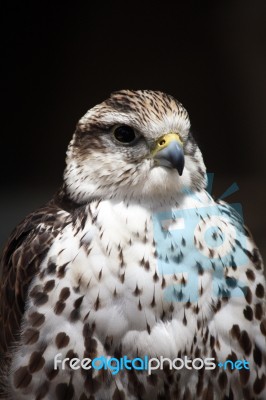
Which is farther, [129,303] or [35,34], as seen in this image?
[35,34]

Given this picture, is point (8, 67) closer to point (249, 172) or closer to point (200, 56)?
point (200, 56)

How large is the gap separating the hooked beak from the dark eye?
0.17 ft

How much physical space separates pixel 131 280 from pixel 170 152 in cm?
25

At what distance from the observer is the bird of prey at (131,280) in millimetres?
1230

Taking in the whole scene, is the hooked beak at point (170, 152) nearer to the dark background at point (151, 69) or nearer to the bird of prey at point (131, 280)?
the bird of prey at point (131, 280)

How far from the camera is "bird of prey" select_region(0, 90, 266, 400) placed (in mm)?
1230

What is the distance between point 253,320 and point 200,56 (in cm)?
54

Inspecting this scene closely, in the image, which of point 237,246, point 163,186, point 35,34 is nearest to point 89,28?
point 35,34

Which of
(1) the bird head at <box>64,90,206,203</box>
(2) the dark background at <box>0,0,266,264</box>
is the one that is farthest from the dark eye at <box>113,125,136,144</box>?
(2) the dark background at <box>0,0,266,264</box>

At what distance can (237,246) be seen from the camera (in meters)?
1.33

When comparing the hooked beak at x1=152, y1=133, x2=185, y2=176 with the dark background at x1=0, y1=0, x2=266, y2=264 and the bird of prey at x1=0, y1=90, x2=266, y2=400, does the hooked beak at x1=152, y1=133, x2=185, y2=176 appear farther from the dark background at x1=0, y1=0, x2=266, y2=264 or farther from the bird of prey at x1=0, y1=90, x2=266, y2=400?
the dark background at x1=0, y1=0, x2=266, y2=264

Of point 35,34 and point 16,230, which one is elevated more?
point 35,34

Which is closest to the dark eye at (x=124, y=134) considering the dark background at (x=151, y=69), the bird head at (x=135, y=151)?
the bird head at (x=135, y=151)

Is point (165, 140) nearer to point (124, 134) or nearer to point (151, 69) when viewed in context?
point (124, 134)
